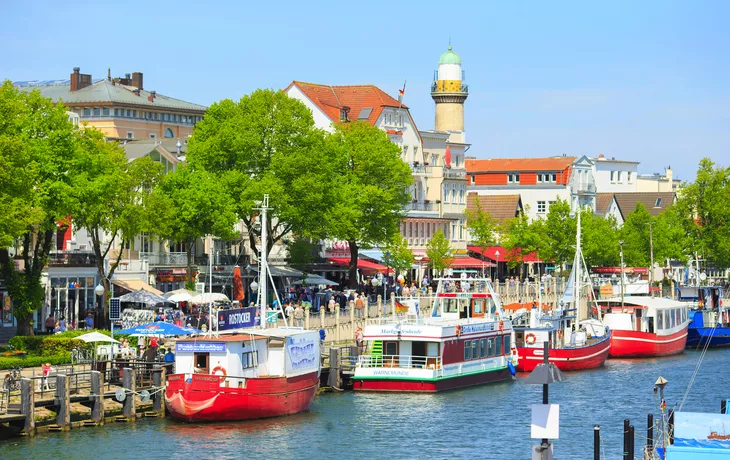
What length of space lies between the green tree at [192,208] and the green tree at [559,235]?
49.7 metres

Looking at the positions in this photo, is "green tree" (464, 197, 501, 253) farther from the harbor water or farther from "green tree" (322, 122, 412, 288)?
the harbor water

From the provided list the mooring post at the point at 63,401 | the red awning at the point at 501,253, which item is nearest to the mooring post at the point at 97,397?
the mooring post at the point at 63,401

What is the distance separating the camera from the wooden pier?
48344 millimetres

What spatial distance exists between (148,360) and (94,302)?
22.3 meters

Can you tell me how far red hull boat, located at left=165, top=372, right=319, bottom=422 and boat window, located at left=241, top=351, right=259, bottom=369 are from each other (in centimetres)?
66

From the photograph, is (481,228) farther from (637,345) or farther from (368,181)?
(637,345)

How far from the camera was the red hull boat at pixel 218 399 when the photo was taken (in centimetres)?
5184

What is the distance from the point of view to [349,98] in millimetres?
116438

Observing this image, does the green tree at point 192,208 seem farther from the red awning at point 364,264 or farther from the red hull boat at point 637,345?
the red hull boat at point 637,345

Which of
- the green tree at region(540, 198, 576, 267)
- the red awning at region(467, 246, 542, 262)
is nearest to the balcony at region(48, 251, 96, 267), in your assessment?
the red awning at region(467, 246, 542, 262)

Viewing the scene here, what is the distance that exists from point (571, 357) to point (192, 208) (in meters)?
22.0

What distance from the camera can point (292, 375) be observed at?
54.9 m

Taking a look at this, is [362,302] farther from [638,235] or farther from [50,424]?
[638,235]

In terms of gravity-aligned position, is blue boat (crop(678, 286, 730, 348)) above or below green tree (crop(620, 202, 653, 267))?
below
